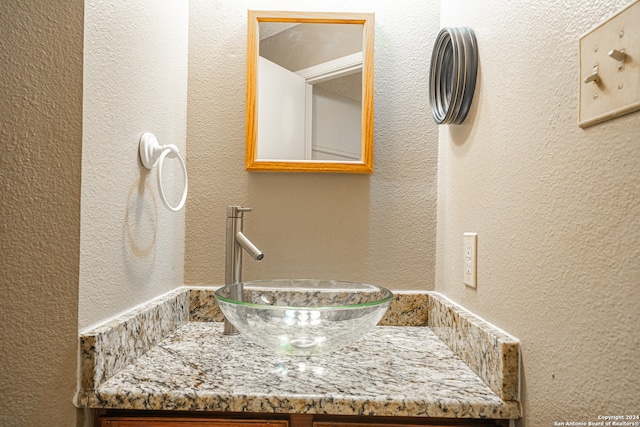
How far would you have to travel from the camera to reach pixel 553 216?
0.61 m

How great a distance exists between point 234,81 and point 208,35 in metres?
0.16

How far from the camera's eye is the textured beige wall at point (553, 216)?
47 cm

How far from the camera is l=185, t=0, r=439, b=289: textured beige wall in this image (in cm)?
121

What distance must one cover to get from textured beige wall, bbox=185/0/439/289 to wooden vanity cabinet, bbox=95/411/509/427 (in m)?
0.50

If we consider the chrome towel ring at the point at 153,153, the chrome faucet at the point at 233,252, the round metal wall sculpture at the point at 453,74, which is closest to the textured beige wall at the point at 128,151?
the chrome towel ring at the point at 153,153

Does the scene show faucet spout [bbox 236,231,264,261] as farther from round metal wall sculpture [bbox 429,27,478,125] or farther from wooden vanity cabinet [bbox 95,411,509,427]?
round metal wall sculpture [bbox 429,27,478,125]

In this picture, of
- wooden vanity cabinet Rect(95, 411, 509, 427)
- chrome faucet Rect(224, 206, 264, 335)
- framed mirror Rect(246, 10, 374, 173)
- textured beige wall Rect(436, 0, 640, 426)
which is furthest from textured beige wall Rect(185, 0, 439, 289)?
wooden vanity cabinet Rect(95, 411, 509, 427)

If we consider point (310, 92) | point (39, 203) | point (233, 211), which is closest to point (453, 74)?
point (310, 92)

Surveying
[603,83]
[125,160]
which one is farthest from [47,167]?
[603,83]

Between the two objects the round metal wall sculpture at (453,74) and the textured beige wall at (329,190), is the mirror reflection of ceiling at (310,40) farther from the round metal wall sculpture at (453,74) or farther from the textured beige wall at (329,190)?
the round metal wall sculpture at (453,74)

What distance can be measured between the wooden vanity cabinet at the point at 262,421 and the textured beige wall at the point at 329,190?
0.50 metres

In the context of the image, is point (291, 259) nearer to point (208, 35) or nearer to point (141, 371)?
point (141, 371)

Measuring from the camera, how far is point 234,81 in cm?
122

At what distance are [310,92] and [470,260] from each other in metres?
0.65
